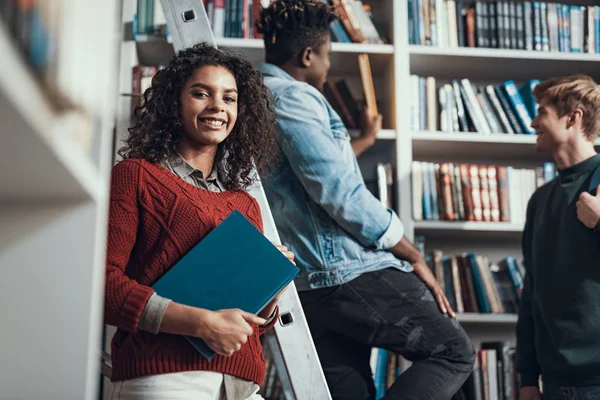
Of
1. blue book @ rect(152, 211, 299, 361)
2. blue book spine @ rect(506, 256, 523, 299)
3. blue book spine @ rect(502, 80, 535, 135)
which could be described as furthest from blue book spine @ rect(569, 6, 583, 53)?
blue book @ rect(152, 211, 299, 361)

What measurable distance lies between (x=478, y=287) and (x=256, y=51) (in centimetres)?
115

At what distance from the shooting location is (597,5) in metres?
3.01

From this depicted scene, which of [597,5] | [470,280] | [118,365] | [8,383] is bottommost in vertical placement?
[470,280]

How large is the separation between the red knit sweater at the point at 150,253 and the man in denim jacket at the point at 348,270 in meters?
0.37

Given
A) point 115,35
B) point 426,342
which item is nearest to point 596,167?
point 426,342

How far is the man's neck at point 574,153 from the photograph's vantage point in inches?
81.0

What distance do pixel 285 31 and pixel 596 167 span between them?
0.92 metres

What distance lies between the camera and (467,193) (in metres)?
2.54

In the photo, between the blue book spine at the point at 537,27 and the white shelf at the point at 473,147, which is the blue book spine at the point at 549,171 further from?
the blue book spine at the point at 537,27

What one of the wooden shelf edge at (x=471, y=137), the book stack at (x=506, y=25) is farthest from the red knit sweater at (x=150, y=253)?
the book stack at (x=506, y=25)

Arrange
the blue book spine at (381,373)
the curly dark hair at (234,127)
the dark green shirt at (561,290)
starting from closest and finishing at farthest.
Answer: the curly dark hair at (234,127), the dark green shirt at (561,290), the blue book spine at (381,373)

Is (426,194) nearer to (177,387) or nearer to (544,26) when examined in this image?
(544,26)

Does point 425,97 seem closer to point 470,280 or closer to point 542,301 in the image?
point 470,280

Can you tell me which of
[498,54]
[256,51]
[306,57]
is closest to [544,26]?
[498,54]
